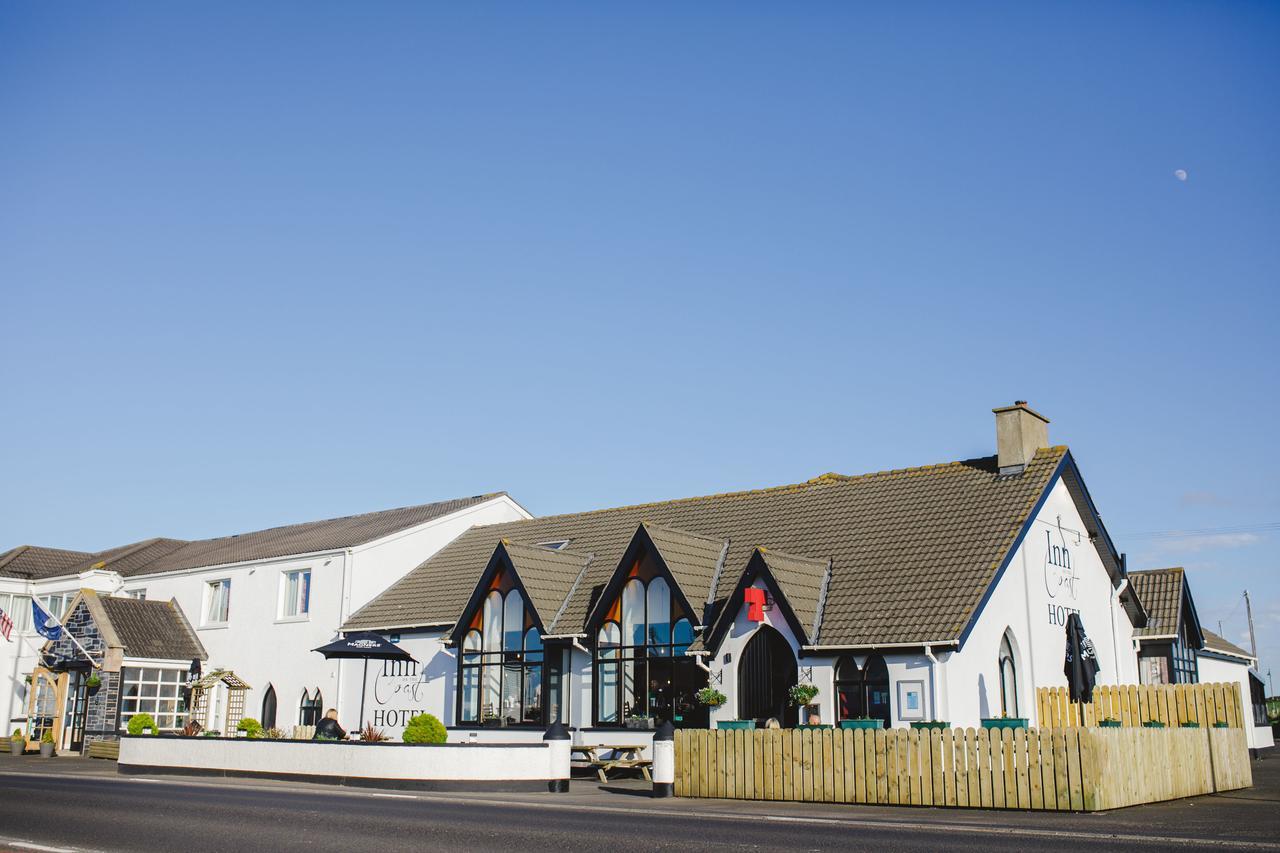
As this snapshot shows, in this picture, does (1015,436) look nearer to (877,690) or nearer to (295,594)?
(877,690)

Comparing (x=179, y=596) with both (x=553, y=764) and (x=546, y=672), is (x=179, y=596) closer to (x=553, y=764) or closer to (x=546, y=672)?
(x=546, y=672)

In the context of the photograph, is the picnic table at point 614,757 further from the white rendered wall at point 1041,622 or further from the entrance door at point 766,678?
the white rendered wall at point 1041,622

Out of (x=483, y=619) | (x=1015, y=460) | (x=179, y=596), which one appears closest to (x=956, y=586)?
(x=1015, y=460)

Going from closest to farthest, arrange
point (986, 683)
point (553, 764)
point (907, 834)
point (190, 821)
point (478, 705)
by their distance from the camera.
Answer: point (907, 834), point (190, 821), point (553, 764), point (986, 683), point (478, 705)

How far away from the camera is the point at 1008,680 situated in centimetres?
2642

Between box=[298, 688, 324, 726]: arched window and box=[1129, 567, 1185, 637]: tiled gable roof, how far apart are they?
25.1 m

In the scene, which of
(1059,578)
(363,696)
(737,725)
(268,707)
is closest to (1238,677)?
(1059,578)

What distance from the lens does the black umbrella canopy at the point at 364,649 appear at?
3176 cm

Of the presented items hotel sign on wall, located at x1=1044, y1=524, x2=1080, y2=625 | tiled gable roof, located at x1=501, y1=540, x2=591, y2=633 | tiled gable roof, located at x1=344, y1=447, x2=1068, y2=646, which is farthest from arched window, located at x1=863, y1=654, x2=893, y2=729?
tiled gable roof, located at x1=501, y1=540, x2=591, y2=633

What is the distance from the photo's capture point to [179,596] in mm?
Result: 44406

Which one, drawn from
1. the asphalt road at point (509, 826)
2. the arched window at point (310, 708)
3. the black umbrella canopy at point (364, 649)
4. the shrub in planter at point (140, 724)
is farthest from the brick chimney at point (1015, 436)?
the shrub in planter at point (140, 724)

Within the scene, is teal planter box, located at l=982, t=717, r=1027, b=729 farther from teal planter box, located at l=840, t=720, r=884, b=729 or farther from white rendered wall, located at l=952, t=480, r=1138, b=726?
white rendered wall, located at l=952, t=480, r=1138, b=726

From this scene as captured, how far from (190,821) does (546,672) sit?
15.7 metres

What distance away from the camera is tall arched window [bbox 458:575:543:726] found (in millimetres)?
30922
